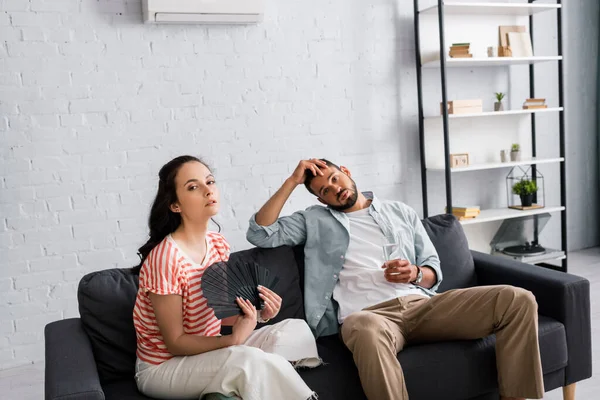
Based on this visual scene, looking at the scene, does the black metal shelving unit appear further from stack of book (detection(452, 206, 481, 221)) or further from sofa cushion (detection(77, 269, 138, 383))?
sofa cushion (detection(77, 269, 138, 383))

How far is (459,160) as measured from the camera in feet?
14.6

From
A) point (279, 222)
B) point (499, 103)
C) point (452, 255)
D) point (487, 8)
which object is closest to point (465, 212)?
point (499, 103)

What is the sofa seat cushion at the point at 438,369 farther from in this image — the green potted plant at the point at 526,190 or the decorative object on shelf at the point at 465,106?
the green potted plant at the point at 526,190

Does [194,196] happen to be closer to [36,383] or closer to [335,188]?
[335,188]

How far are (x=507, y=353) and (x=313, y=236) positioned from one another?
86 centimetres

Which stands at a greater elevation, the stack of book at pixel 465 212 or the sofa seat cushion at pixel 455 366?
the stack of book at pixel 465 212

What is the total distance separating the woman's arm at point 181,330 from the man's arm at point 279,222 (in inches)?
23.0

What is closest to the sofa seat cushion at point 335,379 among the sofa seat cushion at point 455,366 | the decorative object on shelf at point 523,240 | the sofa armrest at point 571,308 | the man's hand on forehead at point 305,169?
the sofa seat cushion at point 455,366

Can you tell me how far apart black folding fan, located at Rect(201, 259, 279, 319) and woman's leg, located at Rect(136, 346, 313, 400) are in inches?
5.0

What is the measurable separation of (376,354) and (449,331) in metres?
0.40

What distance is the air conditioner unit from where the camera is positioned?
351cm

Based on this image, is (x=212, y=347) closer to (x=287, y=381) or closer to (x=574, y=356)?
(x=287, y=381)

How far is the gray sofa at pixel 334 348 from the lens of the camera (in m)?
2.13

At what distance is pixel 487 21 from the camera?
15.1 feet
